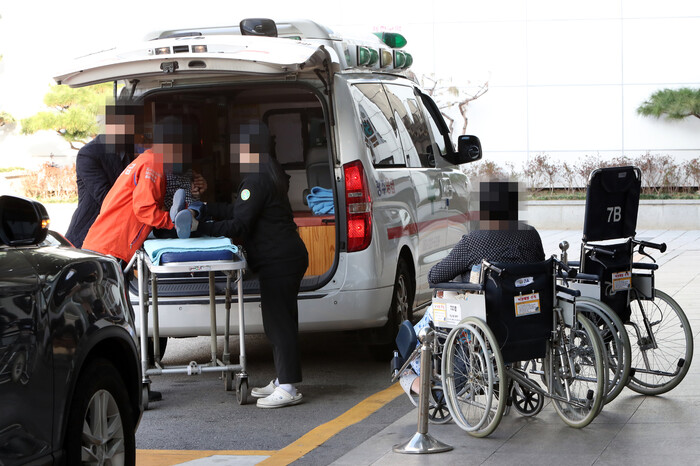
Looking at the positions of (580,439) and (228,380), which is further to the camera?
(228,380)

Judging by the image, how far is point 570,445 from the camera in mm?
5500

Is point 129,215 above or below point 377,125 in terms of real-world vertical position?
below

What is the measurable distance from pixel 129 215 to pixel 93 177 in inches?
20.4

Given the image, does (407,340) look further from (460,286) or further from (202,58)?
(202,58)

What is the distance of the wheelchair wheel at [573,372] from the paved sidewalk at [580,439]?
12 centimetres

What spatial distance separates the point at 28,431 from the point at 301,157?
19.1 ft

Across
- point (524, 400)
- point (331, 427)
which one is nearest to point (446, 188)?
point (524, 400)

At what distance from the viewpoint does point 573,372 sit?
5.82 m

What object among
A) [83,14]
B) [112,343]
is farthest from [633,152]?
[112,343]

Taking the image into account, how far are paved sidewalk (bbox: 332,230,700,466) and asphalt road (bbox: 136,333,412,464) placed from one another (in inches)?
10.1

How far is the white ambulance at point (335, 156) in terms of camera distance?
6.73m

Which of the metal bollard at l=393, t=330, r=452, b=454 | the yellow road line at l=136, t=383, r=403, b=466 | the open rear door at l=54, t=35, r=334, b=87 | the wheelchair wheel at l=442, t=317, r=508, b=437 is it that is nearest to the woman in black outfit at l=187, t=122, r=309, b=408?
the open rear door at l=54, t=35, r=334, b=87

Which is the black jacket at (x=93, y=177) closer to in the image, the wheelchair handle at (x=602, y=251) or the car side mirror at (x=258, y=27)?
the car side mirror at (x=258, y=27)

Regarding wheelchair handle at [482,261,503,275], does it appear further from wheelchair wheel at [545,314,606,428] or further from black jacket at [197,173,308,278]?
black jacket at [197,173,308,278]
